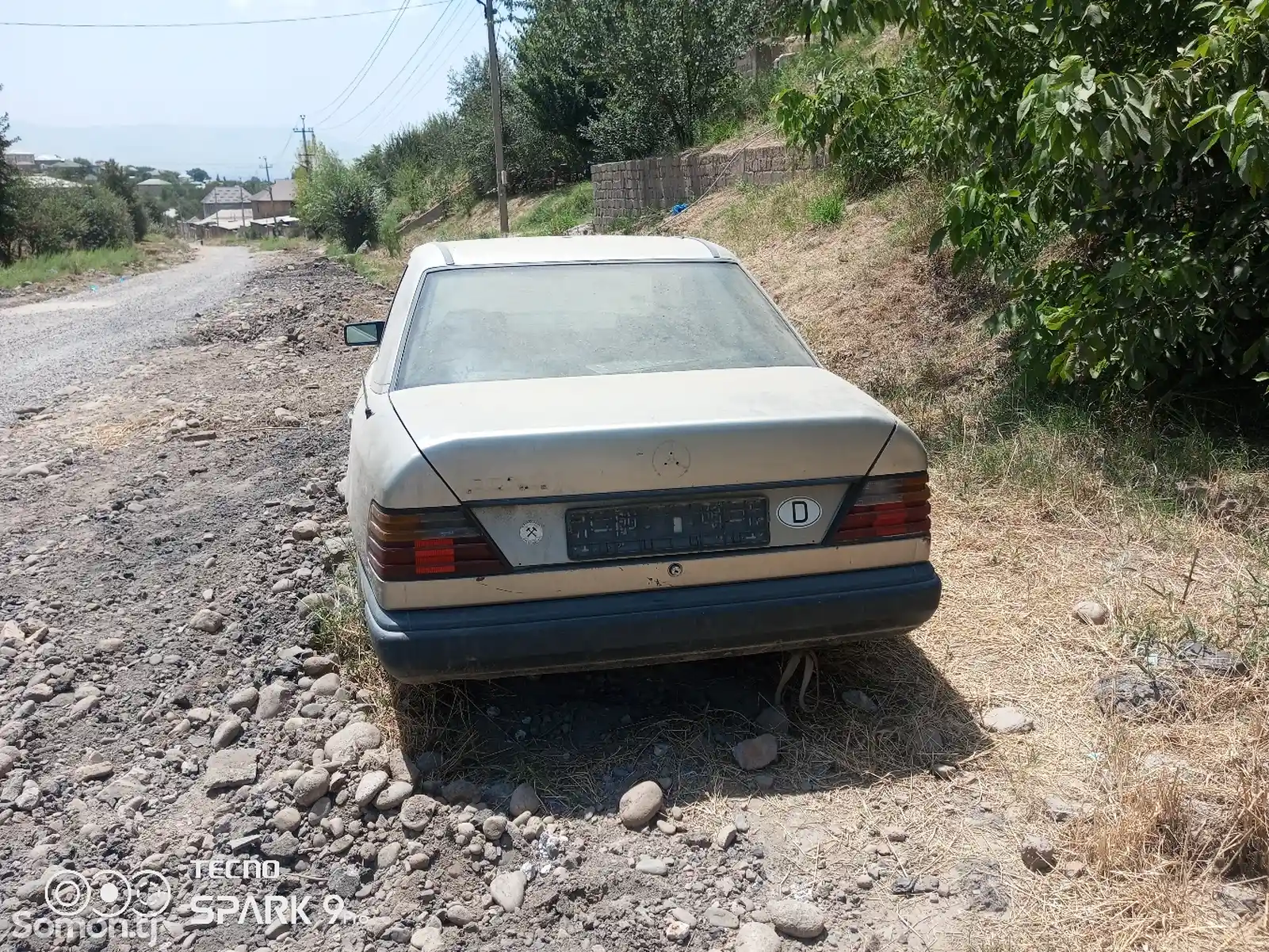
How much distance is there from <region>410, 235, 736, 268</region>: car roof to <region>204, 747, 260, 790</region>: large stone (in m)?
1.86

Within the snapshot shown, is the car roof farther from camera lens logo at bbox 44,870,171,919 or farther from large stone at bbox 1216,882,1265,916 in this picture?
large stone at bbox 1216,882,1265,916

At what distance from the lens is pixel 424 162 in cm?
5019

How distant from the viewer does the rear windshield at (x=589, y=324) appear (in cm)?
361

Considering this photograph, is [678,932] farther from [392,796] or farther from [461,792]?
[392,796]

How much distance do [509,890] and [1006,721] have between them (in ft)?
5.65

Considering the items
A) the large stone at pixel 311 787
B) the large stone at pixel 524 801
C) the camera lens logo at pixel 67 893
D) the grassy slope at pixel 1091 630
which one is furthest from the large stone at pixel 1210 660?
the camera lens logo at pixel 67 893

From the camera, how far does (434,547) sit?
2938mm

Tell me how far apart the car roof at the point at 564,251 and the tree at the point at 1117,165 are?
62.9 inches

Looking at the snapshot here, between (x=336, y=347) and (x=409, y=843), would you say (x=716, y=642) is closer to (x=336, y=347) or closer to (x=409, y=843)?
(x=409, y=843)

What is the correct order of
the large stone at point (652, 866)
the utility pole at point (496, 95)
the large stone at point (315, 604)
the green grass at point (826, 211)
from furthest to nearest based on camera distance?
1. the utility pole at point (496, 95)
2. the green grass at point (826, 211)
3. the large stone at point (315, 604)
4. the large stone at point (652, 866)

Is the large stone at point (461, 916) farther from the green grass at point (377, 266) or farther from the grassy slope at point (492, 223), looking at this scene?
the grassy slope at point (492, 223)

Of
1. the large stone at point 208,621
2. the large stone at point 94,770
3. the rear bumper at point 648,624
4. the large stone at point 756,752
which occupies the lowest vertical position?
the large stone at point 756,752

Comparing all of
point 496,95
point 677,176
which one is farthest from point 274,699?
point 496,95

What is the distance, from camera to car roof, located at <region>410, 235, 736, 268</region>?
406 centimetres
